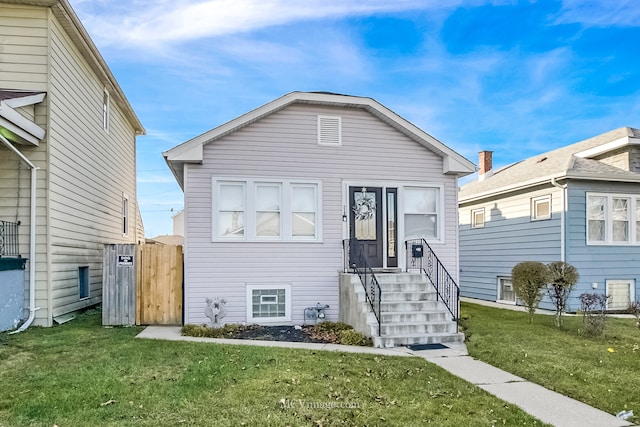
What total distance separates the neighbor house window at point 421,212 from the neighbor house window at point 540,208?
13.7 ft

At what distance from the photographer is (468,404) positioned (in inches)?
185

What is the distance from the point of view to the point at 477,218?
54.2ft

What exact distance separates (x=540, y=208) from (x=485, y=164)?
19.0ft

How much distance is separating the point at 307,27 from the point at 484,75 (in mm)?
8851

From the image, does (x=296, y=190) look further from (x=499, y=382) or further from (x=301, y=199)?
(x=499, y=382)

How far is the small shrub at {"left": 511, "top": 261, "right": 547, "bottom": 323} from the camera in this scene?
32.4ft

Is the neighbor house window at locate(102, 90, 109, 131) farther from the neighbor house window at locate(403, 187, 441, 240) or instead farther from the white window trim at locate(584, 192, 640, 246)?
the white window trim at locate(584, 192, 640, 246)

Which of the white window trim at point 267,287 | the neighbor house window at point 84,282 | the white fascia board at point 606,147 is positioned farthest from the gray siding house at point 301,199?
the white fascia board at point 606,147

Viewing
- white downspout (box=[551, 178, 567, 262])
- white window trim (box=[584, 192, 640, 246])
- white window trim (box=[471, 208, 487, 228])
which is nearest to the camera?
white downspout (box=[551, 178, 567, 262])

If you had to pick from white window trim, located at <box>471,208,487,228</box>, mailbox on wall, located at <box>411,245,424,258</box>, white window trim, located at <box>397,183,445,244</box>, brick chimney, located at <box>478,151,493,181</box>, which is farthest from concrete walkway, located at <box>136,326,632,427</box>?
brick chimney, located at <box>478,151,493,181</box>

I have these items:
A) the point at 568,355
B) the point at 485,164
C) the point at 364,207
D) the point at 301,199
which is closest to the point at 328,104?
the point at 301,199

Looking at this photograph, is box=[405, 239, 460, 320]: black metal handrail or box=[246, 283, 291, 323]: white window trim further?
box=[405, 239, 460, 320]: black metal handrail

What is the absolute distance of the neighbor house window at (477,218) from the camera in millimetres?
16219

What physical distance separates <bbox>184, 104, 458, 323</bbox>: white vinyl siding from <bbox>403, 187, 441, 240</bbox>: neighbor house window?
0.62ft
